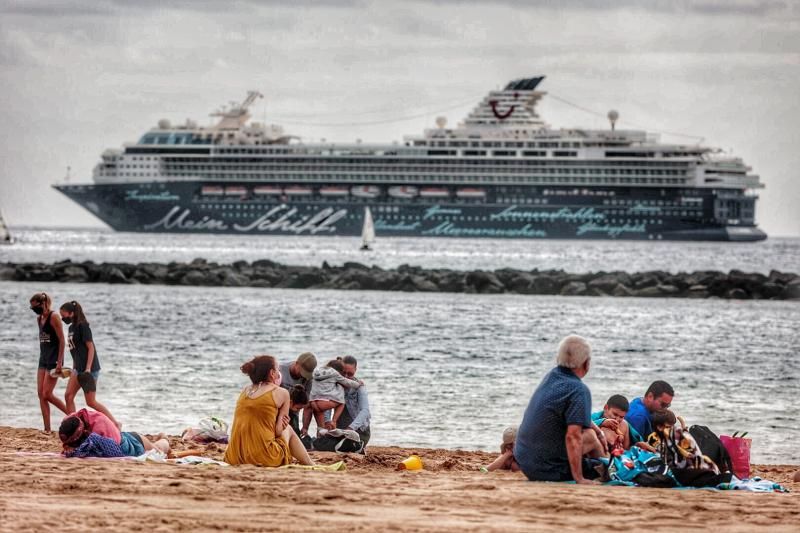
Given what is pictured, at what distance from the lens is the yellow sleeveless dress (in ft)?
25.4

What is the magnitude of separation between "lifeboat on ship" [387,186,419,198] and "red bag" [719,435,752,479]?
8881 cm

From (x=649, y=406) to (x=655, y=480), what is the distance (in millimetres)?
843

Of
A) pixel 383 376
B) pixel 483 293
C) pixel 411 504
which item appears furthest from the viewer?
pixel 483 293

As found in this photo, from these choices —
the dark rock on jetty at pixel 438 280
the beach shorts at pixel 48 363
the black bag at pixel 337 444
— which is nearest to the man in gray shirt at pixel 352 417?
the black bag at pixel 337 444

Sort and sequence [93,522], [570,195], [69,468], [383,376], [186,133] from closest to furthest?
[93,522]
[69,468]
[383,376]
[570,195]
[186,133]

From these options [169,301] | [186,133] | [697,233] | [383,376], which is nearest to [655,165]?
[697,233]

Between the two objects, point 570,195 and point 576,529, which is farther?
point 570,195

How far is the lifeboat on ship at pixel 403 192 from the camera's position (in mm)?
96875

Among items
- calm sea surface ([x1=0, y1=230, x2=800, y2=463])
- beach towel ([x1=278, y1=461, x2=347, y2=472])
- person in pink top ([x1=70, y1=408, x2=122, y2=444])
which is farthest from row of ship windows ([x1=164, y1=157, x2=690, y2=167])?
person in pink top ([x1=70, y1=408, x2=122, y2=444])

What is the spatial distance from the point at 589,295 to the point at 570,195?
5752cm

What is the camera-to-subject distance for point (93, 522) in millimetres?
5836

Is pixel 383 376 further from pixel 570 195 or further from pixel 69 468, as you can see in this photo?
pixel 570 195

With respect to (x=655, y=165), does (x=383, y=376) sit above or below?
below

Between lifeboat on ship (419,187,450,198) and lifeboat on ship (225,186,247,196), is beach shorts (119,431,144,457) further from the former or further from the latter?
lifeboat on ship (225,186,247,196)
